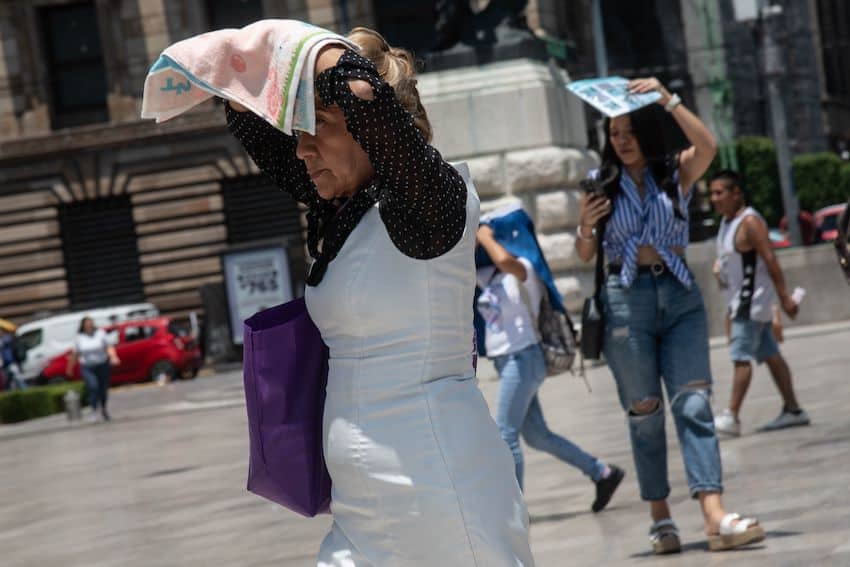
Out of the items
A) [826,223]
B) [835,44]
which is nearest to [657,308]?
[826,223]

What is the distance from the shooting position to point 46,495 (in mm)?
13734

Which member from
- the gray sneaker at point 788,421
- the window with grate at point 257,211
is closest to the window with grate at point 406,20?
the window with grate at point 257,211

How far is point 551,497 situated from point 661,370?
7.37ft

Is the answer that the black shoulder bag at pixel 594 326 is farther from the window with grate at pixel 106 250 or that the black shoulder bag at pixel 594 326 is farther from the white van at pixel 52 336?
the window with grate at pixel 106 250

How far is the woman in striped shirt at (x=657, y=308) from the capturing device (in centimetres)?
723

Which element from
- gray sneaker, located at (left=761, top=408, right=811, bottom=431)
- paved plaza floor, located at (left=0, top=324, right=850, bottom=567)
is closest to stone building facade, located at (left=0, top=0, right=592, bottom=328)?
paved plaza floor, located at (left=0, top=324, right=850, bottom=567)

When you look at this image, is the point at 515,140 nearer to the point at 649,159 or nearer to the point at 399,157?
the point at 649,159

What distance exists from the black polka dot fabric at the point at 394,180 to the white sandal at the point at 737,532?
3.77m

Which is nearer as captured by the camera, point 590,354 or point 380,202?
point 380,202

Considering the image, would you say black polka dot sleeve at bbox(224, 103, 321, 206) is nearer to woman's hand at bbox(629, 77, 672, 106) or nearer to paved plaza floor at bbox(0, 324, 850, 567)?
paved plaza floor at bbox(0, 324, 850, 567)

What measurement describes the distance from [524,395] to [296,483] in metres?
4.75

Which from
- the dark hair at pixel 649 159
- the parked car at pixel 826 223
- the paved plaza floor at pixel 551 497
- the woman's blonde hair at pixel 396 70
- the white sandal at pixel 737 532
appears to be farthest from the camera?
the parked car at pixel 826 223

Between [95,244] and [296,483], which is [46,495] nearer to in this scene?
[296,483]

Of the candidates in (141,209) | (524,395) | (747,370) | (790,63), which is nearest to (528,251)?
(524,395)
